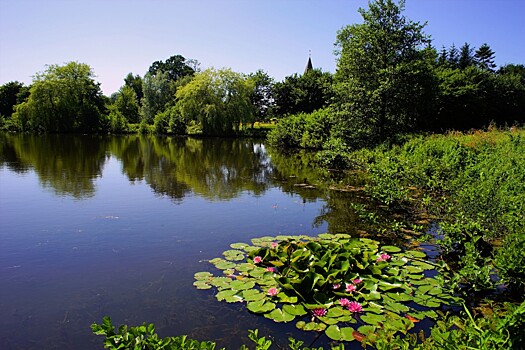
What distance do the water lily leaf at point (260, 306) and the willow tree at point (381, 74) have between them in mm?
16991

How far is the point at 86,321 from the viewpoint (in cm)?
457

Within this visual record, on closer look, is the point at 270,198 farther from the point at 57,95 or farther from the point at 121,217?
the point at 57,95

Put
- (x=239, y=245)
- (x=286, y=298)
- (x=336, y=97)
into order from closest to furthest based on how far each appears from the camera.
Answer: (x=286, y=298) < (x=239, y=245) < (x=336, y=97)

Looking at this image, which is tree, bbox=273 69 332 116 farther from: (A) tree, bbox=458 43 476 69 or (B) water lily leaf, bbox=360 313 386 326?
(B) water lily leaf, bbox=360 313 386 326

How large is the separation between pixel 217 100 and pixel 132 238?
32981 mm

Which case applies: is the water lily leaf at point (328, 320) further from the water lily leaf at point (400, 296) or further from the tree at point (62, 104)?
the tree at point (62, 104)

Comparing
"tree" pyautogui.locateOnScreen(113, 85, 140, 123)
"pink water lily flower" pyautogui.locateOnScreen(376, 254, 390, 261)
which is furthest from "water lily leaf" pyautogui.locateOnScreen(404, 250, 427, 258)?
"tree" pyautogui.locateOnScreen(113, 85, 140, 123)

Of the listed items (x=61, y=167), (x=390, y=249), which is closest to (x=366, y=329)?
(x=390, y=249)

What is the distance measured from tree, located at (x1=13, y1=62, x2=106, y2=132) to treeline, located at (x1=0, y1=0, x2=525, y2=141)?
0.12m

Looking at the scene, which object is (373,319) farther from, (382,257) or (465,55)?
(465,55)

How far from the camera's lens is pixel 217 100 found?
129 feet

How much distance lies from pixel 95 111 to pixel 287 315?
160ft

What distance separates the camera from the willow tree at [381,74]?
19750 millimetres

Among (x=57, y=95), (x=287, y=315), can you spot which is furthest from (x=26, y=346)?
(x=57, y=95)
